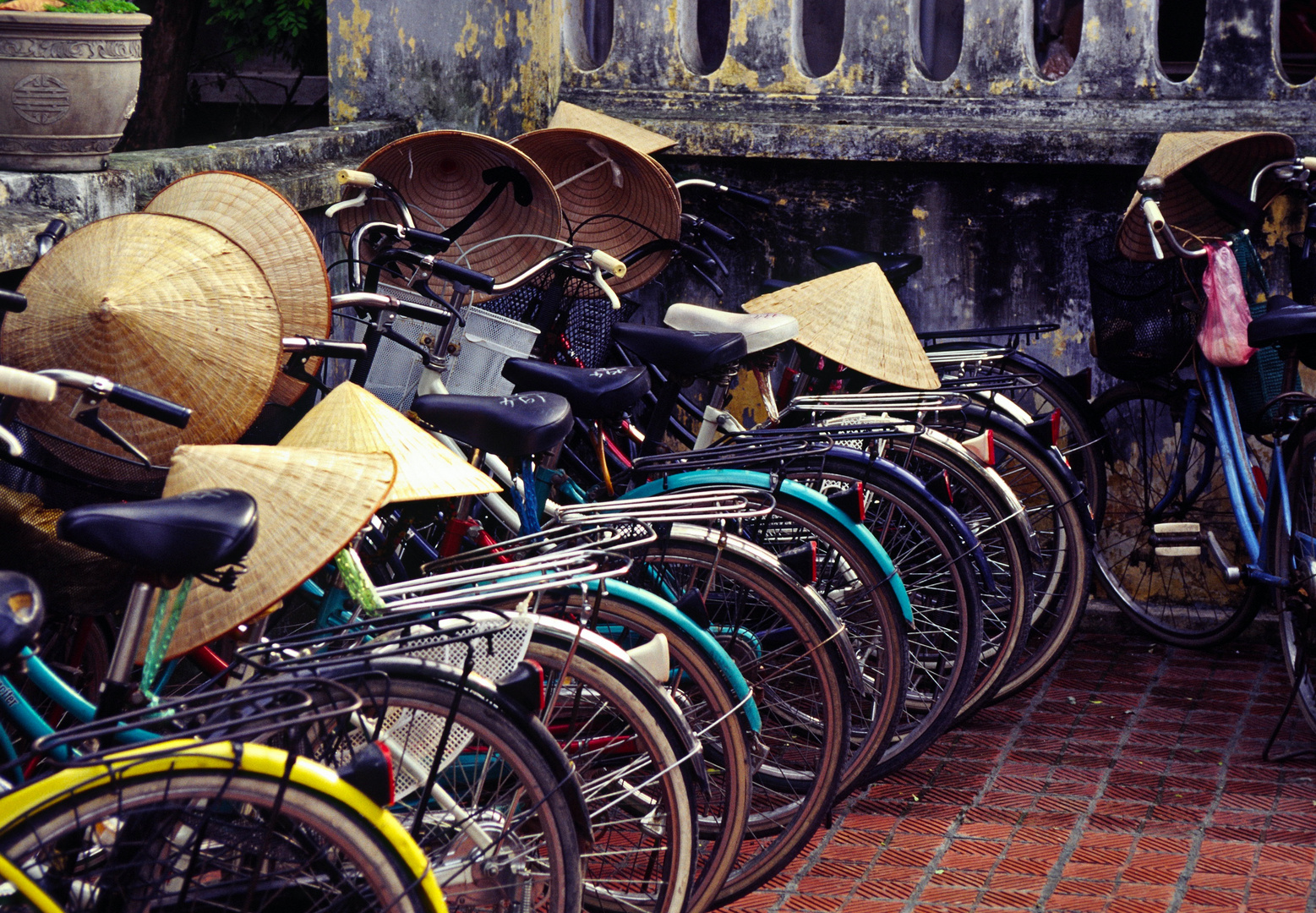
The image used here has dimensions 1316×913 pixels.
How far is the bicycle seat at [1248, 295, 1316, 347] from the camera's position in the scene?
4.76 m

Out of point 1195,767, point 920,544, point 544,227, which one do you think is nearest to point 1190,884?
point 1195,767

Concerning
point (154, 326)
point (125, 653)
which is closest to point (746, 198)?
point (154, 326)

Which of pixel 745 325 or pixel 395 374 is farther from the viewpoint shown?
pixel 745 325

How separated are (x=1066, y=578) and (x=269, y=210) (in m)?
3.02

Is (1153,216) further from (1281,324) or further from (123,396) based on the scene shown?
(123,396)

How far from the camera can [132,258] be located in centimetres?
303

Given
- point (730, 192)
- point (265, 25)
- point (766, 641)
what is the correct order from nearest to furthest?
point (766, 641), point (730, 192), point (265, 25)

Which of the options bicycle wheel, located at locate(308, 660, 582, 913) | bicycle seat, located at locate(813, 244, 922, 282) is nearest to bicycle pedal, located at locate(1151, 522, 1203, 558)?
bicycle seat, located at locate(813, 244, 922, 282)

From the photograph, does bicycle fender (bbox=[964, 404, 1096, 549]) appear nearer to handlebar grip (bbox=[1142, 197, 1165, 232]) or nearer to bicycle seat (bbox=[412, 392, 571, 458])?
handlebar grip (bbox=[1142, 197, 1165, 232])

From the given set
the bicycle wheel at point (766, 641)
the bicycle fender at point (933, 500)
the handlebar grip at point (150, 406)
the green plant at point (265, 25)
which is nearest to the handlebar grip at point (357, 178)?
the bicycle wheel at point (766, 641)

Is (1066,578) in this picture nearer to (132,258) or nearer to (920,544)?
(920,544)

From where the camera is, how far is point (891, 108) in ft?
20.3

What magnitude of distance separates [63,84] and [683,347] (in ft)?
5.77

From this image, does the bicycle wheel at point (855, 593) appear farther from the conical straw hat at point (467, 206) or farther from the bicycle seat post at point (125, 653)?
the bicycle seat post at point (125, 653)
